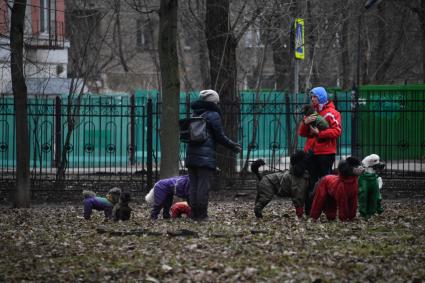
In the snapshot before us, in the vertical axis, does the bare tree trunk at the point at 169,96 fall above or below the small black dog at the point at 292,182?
above

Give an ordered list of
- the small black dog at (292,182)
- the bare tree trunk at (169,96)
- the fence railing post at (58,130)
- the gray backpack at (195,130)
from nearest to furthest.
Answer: the gray backpack at (195,130), the small black dog at (292,182), the bare tree trunk at (169,96), the fence railing post at (58,130)

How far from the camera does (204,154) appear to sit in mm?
12977

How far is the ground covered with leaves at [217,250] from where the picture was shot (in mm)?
8961

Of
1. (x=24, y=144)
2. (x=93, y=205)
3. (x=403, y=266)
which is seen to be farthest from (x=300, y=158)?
(x=24, y=144)

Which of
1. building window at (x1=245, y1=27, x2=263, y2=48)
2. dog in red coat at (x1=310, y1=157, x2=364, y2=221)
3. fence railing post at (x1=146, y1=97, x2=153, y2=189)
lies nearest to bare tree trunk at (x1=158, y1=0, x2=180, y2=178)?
fence railing post at (x1=146, y1=97, x2=153, y2=189)

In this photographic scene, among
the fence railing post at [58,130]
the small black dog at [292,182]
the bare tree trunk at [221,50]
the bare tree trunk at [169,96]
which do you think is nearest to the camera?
the small black dog at [292,182]

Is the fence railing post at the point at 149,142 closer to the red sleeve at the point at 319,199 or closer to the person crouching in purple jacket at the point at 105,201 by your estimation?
the person crouching in purple jacket at the point at 105,201

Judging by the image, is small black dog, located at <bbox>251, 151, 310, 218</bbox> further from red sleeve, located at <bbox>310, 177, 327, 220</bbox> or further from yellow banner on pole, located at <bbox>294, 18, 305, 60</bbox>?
yellow banner on pole, located at <bbox>294, 18, 305, 60</bbox>

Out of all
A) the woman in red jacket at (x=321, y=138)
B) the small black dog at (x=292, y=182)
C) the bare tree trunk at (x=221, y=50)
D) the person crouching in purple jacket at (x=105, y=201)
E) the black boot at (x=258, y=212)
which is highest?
the bare tree trunk at (x=221, y=50)

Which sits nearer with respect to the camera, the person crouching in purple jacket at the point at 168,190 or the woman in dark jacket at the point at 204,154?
the woman in dark jacket at the point at 204,154

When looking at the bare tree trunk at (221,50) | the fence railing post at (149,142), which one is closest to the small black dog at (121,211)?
the fence railing post at (149,142)

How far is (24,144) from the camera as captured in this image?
52.5ft

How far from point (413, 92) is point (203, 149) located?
42.5ft

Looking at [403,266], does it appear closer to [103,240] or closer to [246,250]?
[246,250]
